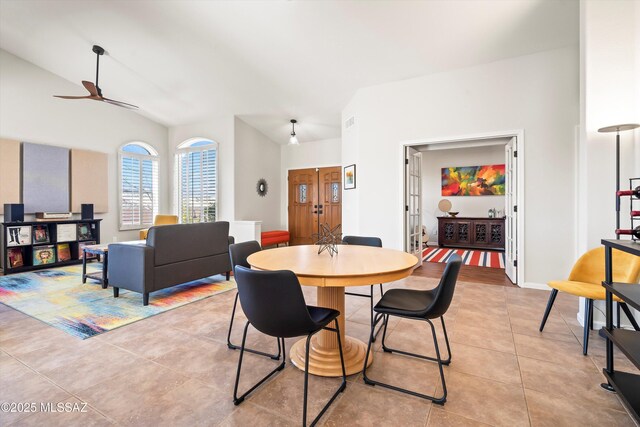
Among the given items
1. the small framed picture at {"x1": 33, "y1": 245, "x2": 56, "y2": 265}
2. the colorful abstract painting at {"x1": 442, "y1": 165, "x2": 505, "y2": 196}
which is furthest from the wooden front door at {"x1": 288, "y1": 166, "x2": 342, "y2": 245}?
the small framed picture at {"x1": 33, "y1": 245, "x2": 56, "y2": 265}

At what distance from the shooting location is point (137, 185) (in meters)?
6.88

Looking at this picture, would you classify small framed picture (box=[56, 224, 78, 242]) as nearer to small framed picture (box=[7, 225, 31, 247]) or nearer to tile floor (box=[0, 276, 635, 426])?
small framed picture (box=[7, 225, 31, 247])

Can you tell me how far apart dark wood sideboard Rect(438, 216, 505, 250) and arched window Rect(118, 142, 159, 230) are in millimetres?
7031

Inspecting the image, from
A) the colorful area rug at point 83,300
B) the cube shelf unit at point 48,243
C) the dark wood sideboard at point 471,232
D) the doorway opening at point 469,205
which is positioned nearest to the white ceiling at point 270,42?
the doorway opening at point 469,205

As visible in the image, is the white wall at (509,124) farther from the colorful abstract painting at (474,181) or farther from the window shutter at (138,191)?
the window shutter at (138,191)

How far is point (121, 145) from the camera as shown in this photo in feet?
21.5

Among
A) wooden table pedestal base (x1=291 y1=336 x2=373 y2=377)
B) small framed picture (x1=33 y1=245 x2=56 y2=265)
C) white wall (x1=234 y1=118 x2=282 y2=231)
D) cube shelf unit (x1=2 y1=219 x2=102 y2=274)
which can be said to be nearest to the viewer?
wooden table pedestal base (x1=291 y1=336 x2=373 y2=377)

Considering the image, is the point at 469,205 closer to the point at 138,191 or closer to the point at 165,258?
the point at 165,258

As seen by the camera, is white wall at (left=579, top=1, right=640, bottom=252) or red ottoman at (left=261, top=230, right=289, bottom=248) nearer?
white wall at (left=579, top=1, right=640, bottom=252)

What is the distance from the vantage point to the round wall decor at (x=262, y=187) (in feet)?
23.7

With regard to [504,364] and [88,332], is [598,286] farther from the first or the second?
[88,332]

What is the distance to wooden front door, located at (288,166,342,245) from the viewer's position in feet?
24.4

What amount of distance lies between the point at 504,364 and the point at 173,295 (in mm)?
3370

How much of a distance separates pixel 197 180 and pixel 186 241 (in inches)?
148
